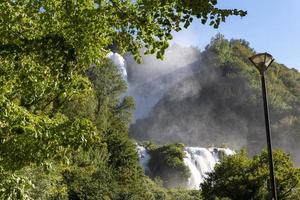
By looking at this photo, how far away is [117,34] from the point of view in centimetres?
809

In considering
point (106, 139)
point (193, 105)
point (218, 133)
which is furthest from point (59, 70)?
point (193, 105)

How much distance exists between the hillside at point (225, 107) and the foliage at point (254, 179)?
104053 mm

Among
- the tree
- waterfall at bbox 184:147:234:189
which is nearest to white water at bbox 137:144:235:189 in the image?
waterfall at bbox 184:147:234:189

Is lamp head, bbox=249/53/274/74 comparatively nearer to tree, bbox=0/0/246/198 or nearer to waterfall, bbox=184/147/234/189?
tree, bbox=0/0/246/198

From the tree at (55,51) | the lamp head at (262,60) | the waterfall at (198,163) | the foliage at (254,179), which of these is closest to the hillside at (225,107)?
the waterfall at (198,163)

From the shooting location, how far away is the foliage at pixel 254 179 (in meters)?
31.9

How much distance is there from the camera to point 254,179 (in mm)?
32281

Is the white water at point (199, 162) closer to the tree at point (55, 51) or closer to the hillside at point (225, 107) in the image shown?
the hillside at point (225, 107)

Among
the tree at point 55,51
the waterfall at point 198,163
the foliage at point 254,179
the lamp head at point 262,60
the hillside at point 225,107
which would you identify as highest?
the hillside at point 225,107

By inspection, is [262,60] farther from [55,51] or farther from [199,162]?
[199,162]

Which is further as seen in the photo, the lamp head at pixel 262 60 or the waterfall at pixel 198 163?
the waterfall at pixel 198 163

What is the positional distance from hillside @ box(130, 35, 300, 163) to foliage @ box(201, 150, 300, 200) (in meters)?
104

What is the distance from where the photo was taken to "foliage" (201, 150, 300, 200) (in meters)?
31.9

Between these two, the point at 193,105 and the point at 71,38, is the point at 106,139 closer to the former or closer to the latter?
the point at 71,38
